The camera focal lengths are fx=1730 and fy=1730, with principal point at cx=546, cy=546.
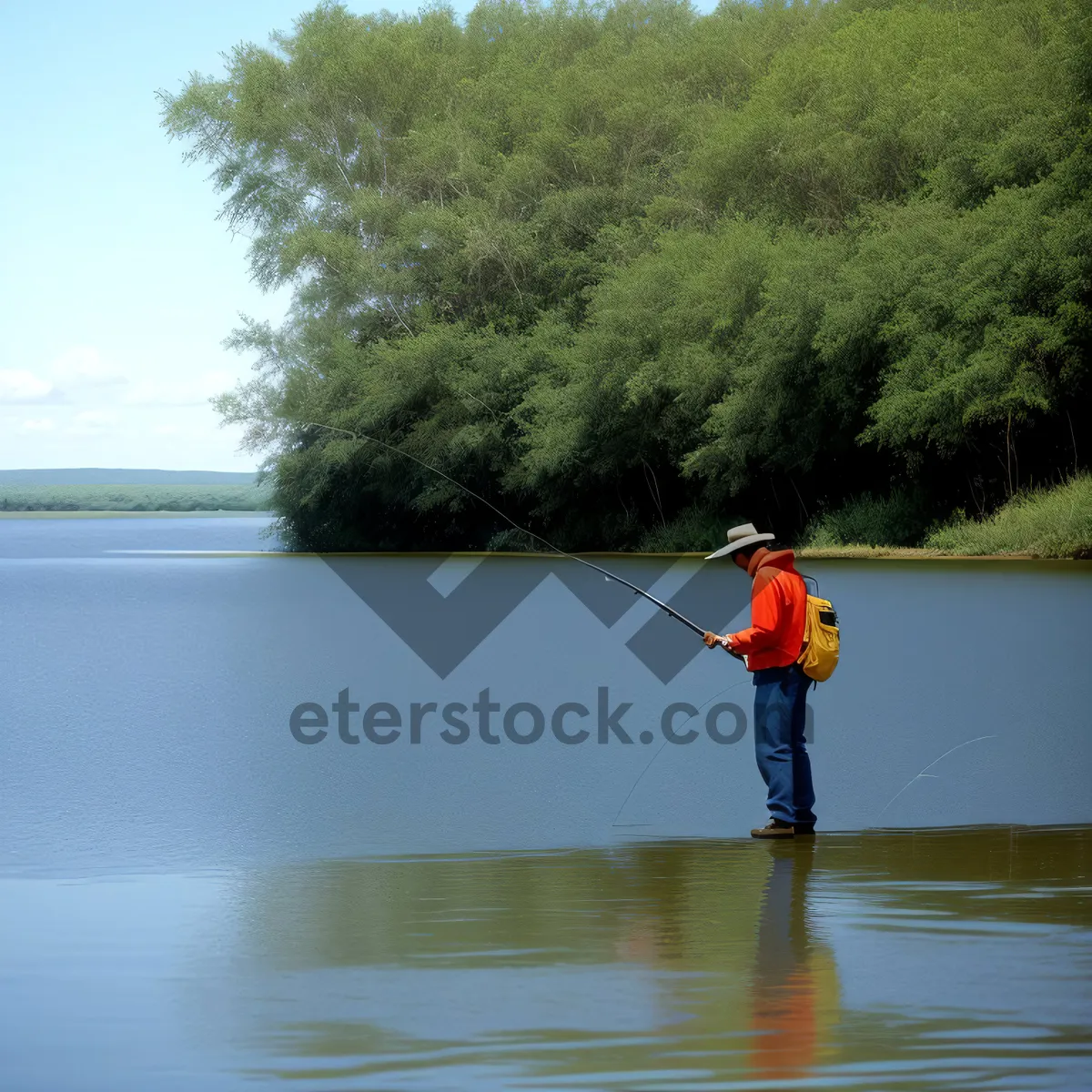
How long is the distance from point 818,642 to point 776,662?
0.22 meters

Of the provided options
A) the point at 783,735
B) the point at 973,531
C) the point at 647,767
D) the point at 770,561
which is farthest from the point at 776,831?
the point at 973,531

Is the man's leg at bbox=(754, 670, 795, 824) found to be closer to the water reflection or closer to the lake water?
the lake water

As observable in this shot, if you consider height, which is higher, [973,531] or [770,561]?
[770,561]

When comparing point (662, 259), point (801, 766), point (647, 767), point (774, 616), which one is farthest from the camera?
point (662, 259)

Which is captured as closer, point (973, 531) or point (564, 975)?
point (564, 975)

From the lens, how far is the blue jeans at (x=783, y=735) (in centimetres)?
781

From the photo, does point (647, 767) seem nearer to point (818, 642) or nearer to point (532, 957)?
point (818, 642)

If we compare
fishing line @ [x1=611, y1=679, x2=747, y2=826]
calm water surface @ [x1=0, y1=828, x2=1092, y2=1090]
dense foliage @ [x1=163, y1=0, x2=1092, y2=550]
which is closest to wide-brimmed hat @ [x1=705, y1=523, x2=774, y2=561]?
calm water surface @ [x1=0, y1=828, x2=1092, y2=1090]

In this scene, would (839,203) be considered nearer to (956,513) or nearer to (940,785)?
(956,513)

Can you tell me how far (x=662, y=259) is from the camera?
136 feet

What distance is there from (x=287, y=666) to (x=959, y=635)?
25.2ft

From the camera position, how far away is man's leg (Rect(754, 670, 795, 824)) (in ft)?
25.6

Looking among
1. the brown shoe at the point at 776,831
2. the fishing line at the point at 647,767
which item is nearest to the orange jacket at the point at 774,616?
the brown shoe at the point at 776,831

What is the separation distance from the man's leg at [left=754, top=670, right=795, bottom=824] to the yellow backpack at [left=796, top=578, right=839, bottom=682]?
13 centimetres
